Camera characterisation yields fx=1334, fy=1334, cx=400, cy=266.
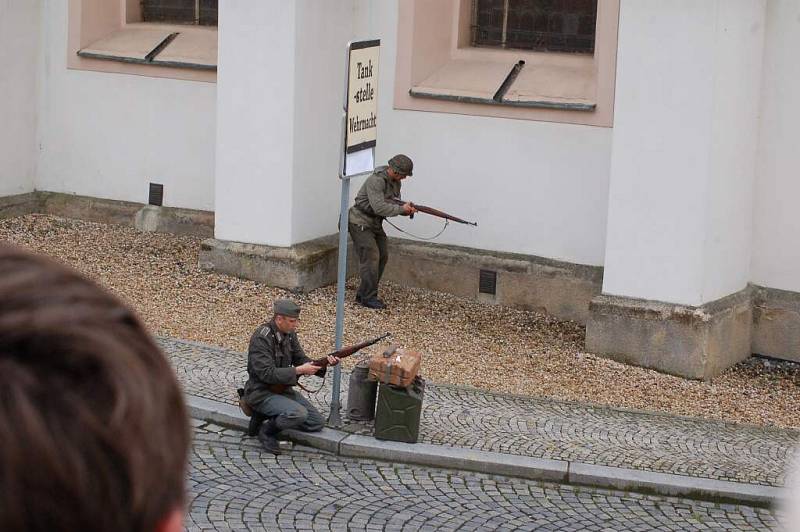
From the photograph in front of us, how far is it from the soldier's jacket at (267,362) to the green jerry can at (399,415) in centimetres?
51

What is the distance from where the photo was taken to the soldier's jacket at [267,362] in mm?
9148

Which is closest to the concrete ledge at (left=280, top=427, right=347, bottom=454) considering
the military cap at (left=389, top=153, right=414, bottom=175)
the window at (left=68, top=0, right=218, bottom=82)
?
the military cap at (left=389, top=153, right=414, bottom=175)

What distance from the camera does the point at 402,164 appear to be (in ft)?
42.6

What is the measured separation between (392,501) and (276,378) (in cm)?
134

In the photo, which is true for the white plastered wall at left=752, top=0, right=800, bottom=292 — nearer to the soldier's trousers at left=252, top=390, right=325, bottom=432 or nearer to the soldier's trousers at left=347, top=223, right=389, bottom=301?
the soldier's trousers at left=347, top=223, right=389, bottom=301

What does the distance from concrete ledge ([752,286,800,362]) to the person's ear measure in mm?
11924

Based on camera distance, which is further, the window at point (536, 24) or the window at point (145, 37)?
the window at point (145, 37)

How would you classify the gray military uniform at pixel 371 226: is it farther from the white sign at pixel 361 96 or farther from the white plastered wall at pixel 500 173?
the white sign at pixel 361 96

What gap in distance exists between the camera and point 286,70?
43.5ft

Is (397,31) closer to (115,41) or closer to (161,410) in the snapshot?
(115,41)

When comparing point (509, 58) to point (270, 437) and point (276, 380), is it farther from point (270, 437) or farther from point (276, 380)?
point (270, 437)

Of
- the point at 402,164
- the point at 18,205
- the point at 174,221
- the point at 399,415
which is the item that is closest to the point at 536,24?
the point at 402,164

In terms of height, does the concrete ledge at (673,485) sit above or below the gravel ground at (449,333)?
below

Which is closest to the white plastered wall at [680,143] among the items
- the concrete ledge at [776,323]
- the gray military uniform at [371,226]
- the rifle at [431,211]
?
the concrete ledge at [776,323]
